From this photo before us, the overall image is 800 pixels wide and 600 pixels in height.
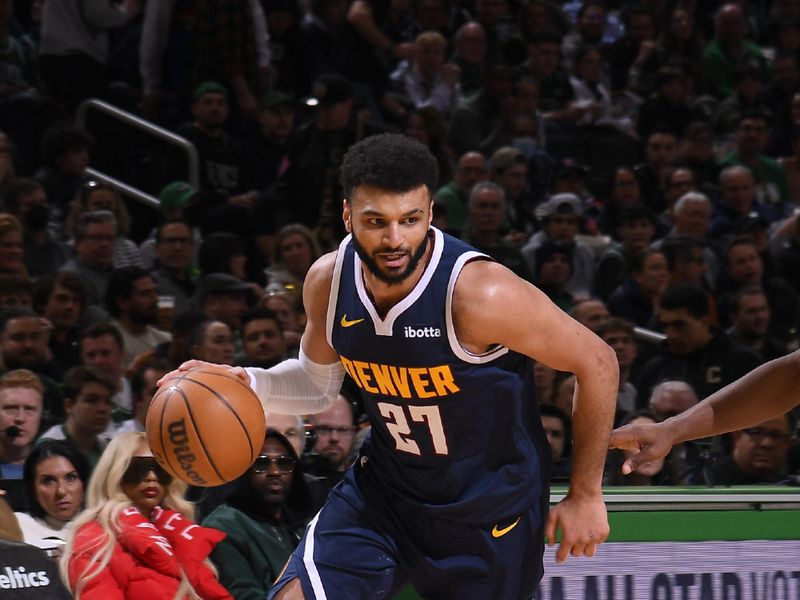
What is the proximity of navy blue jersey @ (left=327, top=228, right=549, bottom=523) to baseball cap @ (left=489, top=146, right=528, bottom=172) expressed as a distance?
20.9 ft

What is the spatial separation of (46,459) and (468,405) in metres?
2.03

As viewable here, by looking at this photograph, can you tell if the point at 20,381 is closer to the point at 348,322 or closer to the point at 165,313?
the point at 165,313

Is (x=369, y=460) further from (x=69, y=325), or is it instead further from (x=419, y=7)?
(x=419, y=7)

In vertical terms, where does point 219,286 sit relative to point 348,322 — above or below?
below

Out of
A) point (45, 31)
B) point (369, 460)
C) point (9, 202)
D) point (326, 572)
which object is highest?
point (45, 31)

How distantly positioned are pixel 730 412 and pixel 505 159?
6.40 m

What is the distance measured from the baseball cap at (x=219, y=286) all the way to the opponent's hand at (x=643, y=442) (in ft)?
14.1

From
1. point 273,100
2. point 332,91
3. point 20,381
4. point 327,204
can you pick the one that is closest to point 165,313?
point 327,204

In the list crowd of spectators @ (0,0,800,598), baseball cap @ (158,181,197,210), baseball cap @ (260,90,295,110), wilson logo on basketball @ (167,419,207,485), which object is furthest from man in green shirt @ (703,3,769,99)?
wilson logo on basketball @ (167,419,207,485)

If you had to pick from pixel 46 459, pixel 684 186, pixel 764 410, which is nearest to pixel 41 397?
pixel 46 459

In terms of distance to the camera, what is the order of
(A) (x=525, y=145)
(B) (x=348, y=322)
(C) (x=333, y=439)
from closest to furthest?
(B) (x=348, y=322) → (C) (x=333, y=439) → (A) (x=525, y=145)

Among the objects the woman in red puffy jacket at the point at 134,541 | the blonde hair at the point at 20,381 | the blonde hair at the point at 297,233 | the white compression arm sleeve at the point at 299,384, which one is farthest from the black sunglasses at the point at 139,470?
the blonde hair at the point at 297,233

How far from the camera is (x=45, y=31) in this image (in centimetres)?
1037

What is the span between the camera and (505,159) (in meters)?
10.2
